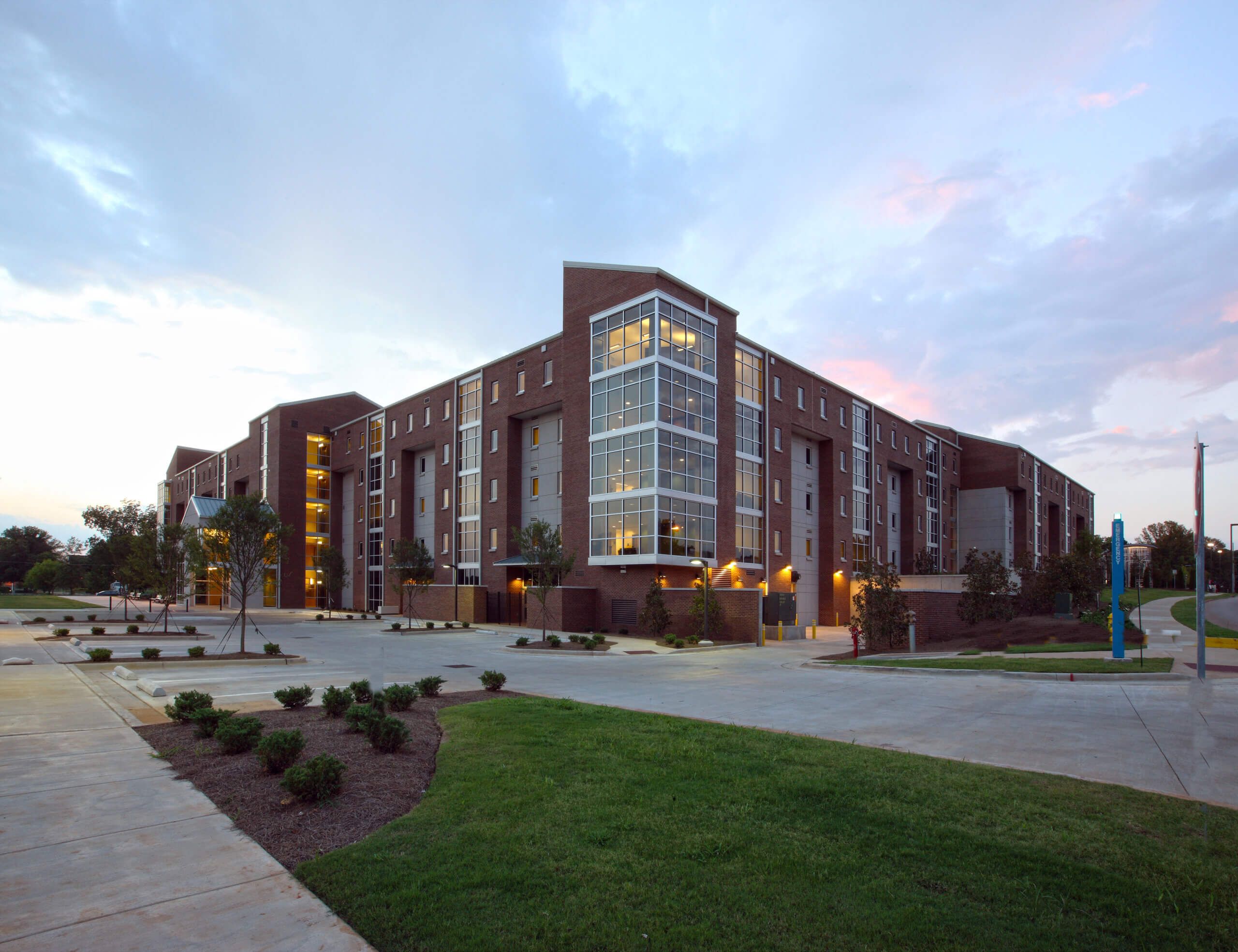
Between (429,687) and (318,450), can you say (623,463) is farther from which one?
(318,450)

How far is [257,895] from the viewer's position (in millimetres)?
4676

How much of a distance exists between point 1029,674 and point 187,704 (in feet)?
55.3

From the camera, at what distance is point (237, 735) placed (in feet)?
27.3

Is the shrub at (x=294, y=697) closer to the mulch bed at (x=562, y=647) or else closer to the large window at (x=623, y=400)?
the mulch bed at (x=562, y=647)

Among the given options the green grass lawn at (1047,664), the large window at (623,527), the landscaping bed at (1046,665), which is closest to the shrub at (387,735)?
the landscaping bed at (1046,665)

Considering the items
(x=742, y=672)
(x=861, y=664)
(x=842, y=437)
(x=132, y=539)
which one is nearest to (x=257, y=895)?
(x=742, y=672)

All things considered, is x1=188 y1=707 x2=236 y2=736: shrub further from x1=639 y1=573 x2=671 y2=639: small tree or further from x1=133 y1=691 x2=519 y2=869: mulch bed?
x1=639 y1=573 x2=671 y2=639: small tree

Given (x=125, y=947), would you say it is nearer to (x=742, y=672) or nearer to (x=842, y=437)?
(x=742, y=672)

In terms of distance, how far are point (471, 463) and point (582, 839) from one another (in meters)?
47.1

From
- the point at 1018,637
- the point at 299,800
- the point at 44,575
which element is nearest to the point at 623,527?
the point at 1018,637

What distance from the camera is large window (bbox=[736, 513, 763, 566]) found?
42062mm

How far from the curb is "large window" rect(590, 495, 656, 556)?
16.8 meters

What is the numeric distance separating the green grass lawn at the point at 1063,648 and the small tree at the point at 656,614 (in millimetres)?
15348

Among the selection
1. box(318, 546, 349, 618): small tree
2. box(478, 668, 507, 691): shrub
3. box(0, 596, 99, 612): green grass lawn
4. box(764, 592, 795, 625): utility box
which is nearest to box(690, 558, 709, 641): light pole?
box(764, 592, 795, 625): utility box
